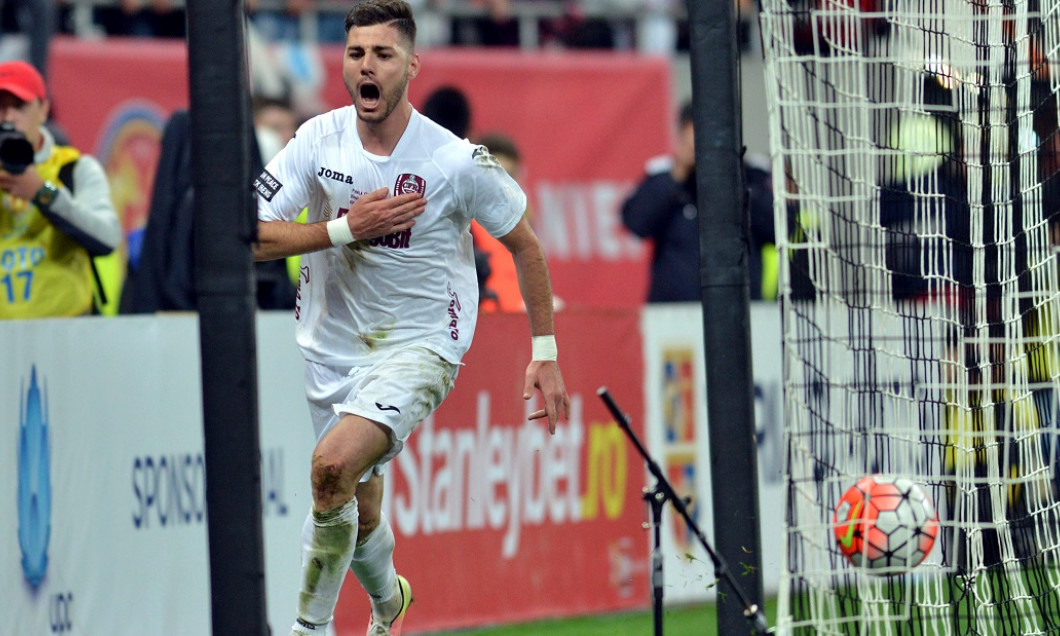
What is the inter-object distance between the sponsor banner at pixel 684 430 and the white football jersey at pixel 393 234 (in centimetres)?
367

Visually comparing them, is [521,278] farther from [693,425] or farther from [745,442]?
Result: [693,425]

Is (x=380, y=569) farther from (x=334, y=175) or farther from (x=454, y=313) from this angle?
(x=334, y=175)

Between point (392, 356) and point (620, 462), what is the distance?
12.2 ft

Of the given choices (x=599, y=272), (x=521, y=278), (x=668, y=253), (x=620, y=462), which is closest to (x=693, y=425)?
(x=620, y=462)

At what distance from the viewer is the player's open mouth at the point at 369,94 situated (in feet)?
19.0

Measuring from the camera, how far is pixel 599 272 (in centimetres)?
1502

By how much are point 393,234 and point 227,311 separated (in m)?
1.57

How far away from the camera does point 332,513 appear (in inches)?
228

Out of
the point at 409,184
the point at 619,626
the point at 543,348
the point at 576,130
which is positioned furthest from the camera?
the point at 576,130

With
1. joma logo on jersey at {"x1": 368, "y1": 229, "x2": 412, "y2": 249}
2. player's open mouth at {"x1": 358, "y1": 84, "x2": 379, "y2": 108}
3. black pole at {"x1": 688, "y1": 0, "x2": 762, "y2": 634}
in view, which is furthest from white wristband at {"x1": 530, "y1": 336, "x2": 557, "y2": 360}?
player's open mouth at {"x1": 358, "y1": 84, "x2": 379, "y2": 108}

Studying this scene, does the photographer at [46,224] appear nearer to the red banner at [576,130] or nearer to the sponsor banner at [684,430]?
the sponsor banner at [684,430]

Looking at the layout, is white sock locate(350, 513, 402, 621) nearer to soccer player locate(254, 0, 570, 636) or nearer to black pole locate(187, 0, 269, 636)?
soccer player locate(254, 0, 570, 636)

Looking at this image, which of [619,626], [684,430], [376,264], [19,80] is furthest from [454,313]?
[684,430]

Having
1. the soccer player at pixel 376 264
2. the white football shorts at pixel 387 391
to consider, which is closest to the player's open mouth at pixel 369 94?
the soccer player at pixel 376 264
